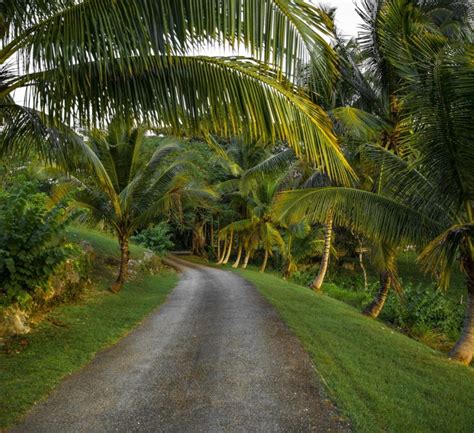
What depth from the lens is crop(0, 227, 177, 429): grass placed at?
4230 mm

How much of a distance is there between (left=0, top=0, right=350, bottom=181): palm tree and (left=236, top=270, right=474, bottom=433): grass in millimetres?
2445

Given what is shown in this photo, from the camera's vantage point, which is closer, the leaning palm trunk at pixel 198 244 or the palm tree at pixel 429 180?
the palm tree at pixel 429 180

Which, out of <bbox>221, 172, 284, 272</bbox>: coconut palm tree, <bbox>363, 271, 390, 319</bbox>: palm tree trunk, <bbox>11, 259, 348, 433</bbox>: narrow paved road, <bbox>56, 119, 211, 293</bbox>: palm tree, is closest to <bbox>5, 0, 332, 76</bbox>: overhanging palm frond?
<bbox>11, 259, 348, 433</bbox>: narrow paved road

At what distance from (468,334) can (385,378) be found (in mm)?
2846

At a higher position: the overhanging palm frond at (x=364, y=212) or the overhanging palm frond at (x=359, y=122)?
the overhanging palm frond at (x=359, y=122)

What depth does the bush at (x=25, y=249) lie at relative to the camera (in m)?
5.34

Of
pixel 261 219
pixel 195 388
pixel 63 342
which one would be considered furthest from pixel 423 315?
pixel 261 219

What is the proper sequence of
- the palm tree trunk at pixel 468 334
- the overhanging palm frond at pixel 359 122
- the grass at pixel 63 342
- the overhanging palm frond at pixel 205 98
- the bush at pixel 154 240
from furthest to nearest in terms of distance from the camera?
the bush at pixel 154 240
the overhanging palm frond at pixel 359 122
the palm tree trunk at pixel 468 334
the grass at pixel 63 342
the overhanging palm frond at pixel 205 98

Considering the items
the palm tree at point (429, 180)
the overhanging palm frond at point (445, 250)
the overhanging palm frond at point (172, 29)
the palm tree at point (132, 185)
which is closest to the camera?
the overhanging palm frond at point (172, 29)

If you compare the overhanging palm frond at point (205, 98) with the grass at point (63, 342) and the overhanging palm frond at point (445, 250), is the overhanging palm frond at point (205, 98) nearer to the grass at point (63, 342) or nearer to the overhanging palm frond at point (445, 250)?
the overhanging palm frond at point (445, 250)

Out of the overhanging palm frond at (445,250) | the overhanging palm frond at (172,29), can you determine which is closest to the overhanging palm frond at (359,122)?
the overhanging palm frond at (445,250)

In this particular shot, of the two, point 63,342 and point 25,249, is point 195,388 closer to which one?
point 63,342

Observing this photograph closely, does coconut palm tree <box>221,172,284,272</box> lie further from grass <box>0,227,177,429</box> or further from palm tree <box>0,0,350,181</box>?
palm tree <box>0,0,350,181</box>

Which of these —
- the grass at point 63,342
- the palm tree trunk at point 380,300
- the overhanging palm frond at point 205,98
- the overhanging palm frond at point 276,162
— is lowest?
the grass at point 63,342
